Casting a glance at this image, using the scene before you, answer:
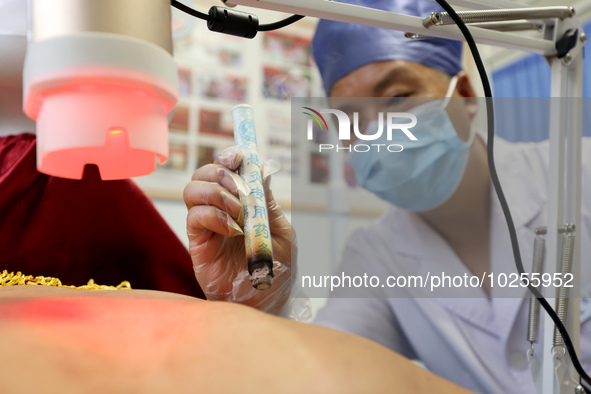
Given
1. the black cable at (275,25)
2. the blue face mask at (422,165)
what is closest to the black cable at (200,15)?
the black cable at (275,25)

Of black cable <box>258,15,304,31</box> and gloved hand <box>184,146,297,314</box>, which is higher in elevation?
black cable <box>258,15,304,31</box>

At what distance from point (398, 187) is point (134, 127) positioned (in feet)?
2.88

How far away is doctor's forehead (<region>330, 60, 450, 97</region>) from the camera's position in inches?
50.3

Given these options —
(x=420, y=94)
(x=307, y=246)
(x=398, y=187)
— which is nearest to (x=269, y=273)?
(x=307, y=246)

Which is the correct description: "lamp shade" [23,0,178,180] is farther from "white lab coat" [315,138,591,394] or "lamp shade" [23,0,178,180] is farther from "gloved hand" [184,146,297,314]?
"white lab coat" [315,138,591,394]

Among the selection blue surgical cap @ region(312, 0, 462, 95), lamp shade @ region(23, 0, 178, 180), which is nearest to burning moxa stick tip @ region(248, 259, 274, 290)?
lamp shade @ region(23, 0, 178, 180)

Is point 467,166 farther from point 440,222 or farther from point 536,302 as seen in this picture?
point 536,302

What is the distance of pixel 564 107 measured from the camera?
0.71m

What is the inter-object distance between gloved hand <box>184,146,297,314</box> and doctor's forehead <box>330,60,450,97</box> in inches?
24.1

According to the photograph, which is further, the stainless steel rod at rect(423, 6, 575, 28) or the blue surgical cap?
the blue surgical cap

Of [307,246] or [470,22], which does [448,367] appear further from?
[470,22]

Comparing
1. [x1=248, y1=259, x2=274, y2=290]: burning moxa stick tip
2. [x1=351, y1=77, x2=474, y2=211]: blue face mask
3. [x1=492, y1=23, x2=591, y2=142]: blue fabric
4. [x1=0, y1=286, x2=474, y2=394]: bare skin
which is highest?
[x1=492, y1=23, x2=591, y2=142]: blue fabric

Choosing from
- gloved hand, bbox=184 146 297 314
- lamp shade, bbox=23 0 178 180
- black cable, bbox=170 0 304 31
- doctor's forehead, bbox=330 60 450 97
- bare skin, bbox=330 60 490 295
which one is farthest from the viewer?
doctor's forehead, bbox=330 60 450 97

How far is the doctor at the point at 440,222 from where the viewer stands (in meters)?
1.08
